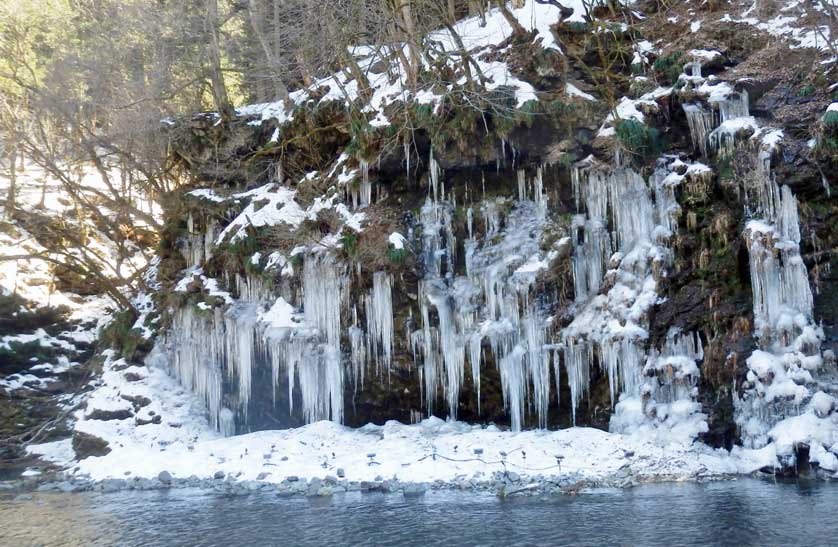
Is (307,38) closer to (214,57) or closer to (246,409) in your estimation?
(214,57)

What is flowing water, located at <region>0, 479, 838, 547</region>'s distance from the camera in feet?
24.1

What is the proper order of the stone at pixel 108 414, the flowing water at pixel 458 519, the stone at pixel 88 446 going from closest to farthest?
1. the flowing water at pixel 458 519
2. the stone at pixel 88 446
3. the stone at pixel 108 414

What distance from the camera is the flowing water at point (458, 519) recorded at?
24.1 feet

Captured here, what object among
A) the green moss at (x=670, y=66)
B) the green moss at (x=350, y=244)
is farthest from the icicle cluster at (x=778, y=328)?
the green moss at (x=350, y=244)

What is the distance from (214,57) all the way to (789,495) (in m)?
16.0

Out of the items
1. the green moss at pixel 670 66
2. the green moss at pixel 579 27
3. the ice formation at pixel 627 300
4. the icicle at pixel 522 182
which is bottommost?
the ice formation at pixel 627 300

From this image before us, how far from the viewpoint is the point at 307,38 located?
15133mm

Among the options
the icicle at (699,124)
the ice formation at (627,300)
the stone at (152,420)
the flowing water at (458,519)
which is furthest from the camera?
the stone at (152,420)

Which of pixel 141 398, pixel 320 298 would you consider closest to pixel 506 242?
pixel 320 298

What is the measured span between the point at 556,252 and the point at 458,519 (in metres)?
5.80

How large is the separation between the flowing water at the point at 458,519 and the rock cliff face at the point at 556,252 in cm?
221

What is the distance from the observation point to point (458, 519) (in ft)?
28.1

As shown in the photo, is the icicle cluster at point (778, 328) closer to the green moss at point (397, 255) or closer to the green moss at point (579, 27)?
the green moss at point (579, 27)

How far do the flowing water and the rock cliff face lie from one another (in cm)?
221
